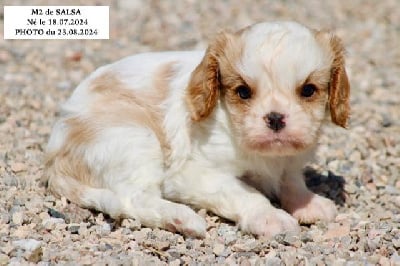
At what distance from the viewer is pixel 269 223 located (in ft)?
15.9

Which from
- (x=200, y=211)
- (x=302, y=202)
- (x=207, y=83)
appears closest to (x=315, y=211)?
(x=302, y=202)

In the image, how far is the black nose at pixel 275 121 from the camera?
4.64 metres

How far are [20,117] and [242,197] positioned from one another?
8.89 ft

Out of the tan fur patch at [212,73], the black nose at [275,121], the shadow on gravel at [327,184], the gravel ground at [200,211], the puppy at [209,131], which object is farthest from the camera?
the shadow on gravel at [327,184]

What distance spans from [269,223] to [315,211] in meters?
0.57

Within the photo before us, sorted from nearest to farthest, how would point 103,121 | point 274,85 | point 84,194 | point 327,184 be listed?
1. point 274,85
2. point 84,194
3. point 103,121
4. point 327,184

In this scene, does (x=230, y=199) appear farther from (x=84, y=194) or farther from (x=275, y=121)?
(x=84, y=194)

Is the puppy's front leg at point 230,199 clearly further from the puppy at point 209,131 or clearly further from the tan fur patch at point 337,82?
the tan fur patch at point 337,82

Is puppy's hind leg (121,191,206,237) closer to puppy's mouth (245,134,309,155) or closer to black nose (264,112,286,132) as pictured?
puppy's mouth (245,134,309,155)

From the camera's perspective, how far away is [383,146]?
274 inches

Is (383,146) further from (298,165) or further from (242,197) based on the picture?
(242,197)

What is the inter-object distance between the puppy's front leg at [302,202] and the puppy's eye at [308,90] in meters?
0.79

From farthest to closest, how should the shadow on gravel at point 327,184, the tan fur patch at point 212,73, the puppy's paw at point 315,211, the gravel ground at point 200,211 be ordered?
the shadow on gravel at point 327,184, the puppy's paw at point 315,211, the tan fur patch at point 212,73, the gravel ground at point 200,211

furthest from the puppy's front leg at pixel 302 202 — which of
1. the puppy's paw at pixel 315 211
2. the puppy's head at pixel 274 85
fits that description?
the puppy's head at pixel 274 85
